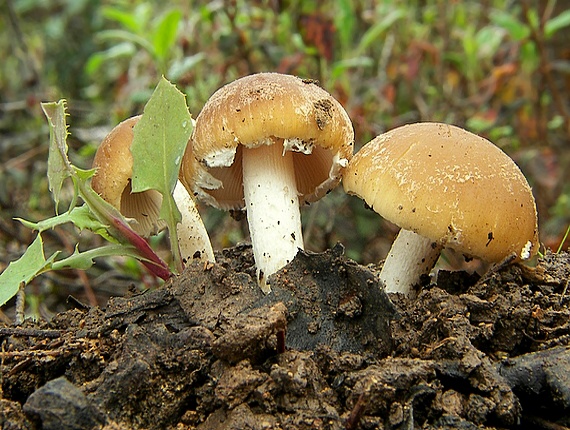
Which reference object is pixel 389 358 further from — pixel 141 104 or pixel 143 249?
pixel 141 104

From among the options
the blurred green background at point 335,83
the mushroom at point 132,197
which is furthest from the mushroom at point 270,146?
the blurred green background at point 335,83

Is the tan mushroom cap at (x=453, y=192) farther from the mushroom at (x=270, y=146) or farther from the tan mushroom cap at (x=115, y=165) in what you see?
the tan mushroom cap at (x=115, y=165)

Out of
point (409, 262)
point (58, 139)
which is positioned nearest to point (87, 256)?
point (58, 139)

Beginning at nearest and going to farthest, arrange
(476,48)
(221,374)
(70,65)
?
(221,374), (476,48), (70,65)

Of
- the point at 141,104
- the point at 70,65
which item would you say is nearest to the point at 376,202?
the point at 141,104

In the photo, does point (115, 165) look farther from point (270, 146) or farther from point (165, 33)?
point (165, 33)
